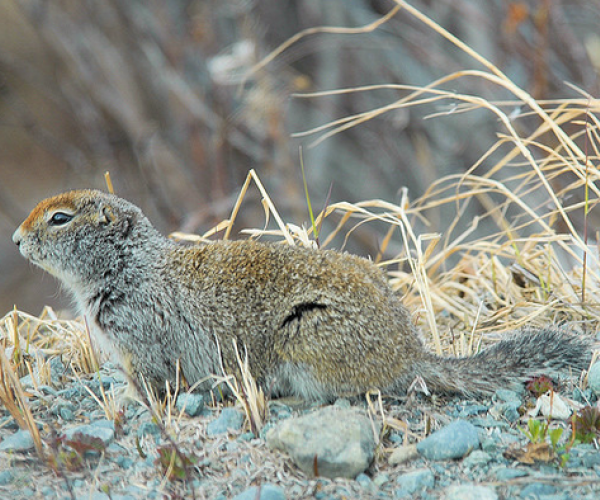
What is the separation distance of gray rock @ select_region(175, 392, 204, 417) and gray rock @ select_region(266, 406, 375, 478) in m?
0.50

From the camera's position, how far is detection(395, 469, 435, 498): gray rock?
2.62 meters

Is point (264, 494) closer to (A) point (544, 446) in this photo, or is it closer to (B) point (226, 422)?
(B) point (226, 422)

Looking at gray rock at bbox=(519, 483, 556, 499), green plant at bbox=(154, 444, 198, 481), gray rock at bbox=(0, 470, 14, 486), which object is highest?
gray rock at bbox=(0, 470, 14, 486)

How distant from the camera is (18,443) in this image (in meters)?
2.94

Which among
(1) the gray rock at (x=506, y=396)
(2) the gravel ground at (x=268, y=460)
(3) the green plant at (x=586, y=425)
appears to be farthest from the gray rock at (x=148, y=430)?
(3) the green plant at (x=586, y=425)

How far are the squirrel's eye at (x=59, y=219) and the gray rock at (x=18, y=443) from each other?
1168mm

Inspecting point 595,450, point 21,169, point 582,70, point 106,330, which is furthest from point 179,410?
point 21,169

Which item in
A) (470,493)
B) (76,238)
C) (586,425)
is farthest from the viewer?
(76,238)

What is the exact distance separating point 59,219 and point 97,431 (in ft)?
4.03

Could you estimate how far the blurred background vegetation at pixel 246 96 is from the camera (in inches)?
329

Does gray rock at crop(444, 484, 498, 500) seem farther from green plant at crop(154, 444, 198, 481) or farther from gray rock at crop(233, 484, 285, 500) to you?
green plant at crop(154, 444, 198, 481)

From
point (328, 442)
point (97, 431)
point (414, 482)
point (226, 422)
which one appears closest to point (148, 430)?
point (97, 431)

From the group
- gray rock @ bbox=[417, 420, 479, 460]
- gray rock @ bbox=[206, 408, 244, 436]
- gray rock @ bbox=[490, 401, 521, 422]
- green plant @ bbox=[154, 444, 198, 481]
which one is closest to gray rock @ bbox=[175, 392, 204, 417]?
gray rock @ bbox=[206, 408, 244, 436]

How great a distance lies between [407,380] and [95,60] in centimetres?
787
